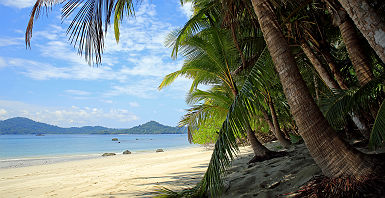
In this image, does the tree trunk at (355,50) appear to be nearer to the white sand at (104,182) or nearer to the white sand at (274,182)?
the white sand at (274,182)

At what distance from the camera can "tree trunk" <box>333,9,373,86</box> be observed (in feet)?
11.0

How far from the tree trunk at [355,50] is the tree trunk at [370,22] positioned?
1.01 metres

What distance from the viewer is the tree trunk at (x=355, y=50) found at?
3.34 m

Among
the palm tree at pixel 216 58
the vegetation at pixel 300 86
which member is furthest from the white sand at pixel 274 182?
the palm tree at pixel 216 58

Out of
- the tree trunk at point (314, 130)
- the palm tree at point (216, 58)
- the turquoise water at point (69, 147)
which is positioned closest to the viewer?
the tree trunk at point (314, 130)

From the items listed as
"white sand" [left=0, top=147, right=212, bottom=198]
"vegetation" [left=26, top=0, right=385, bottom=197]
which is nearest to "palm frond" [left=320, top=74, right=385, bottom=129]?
"vegetation" [left=26, top=0, right=385, bottom=197]

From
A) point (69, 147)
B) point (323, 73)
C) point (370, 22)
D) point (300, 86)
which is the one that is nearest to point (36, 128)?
point (69, 147)

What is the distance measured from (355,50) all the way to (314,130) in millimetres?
2122

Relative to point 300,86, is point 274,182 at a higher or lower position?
lower

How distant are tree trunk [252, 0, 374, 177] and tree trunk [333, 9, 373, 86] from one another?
1689mm

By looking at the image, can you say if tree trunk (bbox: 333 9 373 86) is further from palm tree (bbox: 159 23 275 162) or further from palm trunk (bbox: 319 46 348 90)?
palm tree (bbox: 159 23 275 162)

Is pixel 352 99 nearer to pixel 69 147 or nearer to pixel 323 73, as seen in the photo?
pixel 323 73

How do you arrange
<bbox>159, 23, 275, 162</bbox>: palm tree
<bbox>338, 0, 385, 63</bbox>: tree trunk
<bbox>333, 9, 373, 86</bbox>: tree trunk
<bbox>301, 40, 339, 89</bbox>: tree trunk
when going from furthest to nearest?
<bbox>159, 23, 275, 162</bbox>: palm tree < <bbox>301, 40, 339, 89</bbox>: tree trunk < <bbox>333, 9, 373, 86</bbox>: tree trunk < <bbox>338, 0, 385, 63</bbox>: tree trunk

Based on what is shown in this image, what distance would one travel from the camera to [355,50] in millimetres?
3473
